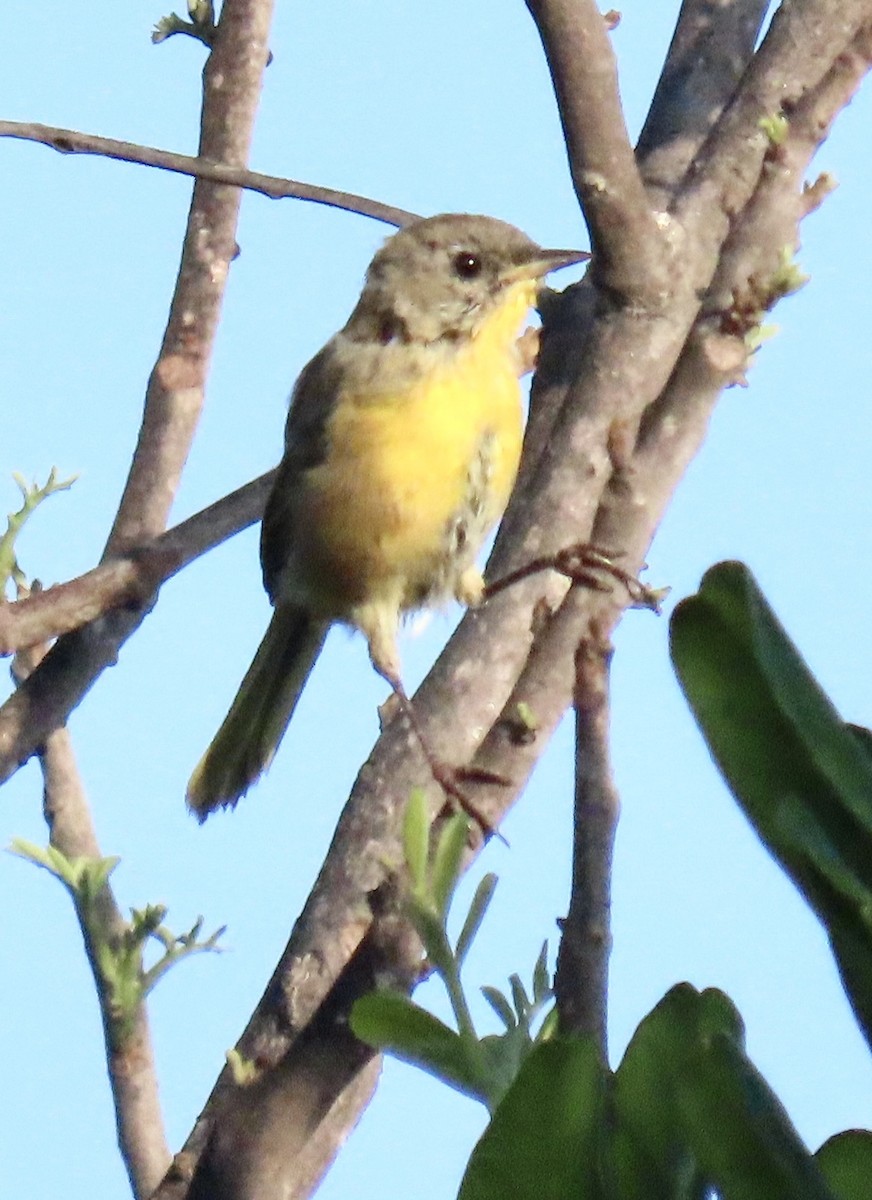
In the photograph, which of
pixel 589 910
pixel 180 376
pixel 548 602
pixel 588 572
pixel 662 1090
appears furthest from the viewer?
pixel 180 376

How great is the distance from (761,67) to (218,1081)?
206cm

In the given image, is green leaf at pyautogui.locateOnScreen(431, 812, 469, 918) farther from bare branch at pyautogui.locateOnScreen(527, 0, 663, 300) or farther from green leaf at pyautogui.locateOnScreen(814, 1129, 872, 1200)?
bare branch at pyautogui.locateOnScreen(527, 0, 663, 300)

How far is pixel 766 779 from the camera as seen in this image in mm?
1281

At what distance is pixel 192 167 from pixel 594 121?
853 millimetres

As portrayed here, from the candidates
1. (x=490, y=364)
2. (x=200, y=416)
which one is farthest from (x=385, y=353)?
(x=200, y=416)

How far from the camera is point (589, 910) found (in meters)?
1.55

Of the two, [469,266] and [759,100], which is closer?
[759,100]

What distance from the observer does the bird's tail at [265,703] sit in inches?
187

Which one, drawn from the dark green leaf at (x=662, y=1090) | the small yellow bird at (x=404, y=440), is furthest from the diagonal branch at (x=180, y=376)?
the dark green leaf at (x=662, y=1090)

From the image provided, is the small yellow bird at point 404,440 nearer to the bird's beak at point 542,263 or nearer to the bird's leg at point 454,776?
the bird's beak at point 542,263

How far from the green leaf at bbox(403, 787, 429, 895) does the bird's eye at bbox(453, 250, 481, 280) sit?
9.22ft

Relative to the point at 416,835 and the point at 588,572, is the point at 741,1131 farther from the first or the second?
the point at 588,572

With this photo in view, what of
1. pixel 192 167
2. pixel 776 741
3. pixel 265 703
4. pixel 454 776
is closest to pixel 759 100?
pixel 192 167

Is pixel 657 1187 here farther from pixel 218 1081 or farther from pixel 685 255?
pixel 685 255
